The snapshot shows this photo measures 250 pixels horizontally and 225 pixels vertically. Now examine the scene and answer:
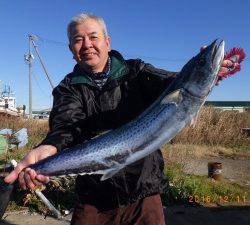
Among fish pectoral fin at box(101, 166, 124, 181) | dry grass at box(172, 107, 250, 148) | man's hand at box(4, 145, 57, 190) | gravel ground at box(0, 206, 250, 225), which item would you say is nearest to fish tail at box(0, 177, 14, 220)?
man's hand at box(4, 145, 57, 190)

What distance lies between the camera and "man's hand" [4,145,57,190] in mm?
3650

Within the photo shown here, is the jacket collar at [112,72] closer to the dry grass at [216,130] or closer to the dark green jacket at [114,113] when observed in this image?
the dark green jacket at [114,113]

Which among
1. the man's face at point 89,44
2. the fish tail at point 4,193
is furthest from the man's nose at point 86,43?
the fish tail at point 4,193

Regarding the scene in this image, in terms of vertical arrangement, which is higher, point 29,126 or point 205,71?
point 205,71

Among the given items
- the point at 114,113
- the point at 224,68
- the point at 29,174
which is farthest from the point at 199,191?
the point at 29,174

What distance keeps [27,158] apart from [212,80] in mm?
1645

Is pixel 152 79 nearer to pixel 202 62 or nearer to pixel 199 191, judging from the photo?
pixel 202 62

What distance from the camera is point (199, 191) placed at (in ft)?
31.8

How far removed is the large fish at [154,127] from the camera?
331cm

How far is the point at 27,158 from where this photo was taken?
3762mm

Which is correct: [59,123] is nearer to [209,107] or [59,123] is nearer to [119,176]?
[119,176]

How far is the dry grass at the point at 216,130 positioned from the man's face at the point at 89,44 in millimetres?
15051

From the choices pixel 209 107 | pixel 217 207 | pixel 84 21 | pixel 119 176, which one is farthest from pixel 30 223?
pixel 209 107

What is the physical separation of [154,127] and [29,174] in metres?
1.10
